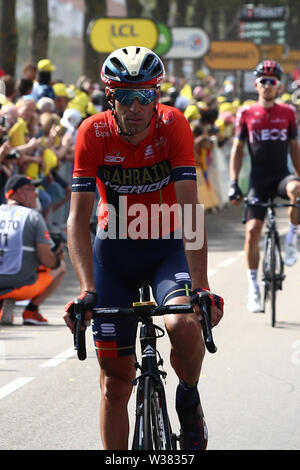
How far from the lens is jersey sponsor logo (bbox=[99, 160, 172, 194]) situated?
5.64m

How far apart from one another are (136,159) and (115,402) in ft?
3.72

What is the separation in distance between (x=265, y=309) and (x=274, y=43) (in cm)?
4387

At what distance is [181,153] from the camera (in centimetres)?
556

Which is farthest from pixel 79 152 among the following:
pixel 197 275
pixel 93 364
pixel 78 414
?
pixel 93 364

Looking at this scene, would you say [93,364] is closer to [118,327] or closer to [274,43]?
[118,327]

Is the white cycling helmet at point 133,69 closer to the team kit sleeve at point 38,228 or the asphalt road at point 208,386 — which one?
the asphalt road at point 208,386

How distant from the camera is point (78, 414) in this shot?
24.9 ft

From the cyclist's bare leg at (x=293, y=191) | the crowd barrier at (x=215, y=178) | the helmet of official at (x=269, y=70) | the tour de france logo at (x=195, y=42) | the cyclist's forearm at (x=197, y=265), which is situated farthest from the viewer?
the tour de france logo at (x=195, y=42)

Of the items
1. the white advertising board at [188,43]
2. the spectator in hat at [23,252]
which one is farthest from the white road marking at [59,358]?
the white advertising board at [188,43]

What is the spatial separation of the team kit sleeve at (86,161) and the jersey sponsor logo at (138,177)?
11 cm

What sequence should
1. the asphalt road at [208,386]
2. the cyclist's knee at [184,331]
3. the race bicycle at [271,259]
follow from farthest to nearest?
the race bicycle at [271,259]
the asphalt road at [208,386]
the cyclist's knee at [184,331]

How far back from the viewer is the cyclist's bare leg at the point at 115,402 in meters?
5.76

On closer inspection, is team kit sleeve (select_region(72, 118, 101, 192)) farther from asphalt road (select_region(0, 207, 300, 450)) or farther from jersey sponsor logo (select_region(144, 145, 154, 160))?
asphalt road (select_region(0, 207, 300, 450))
